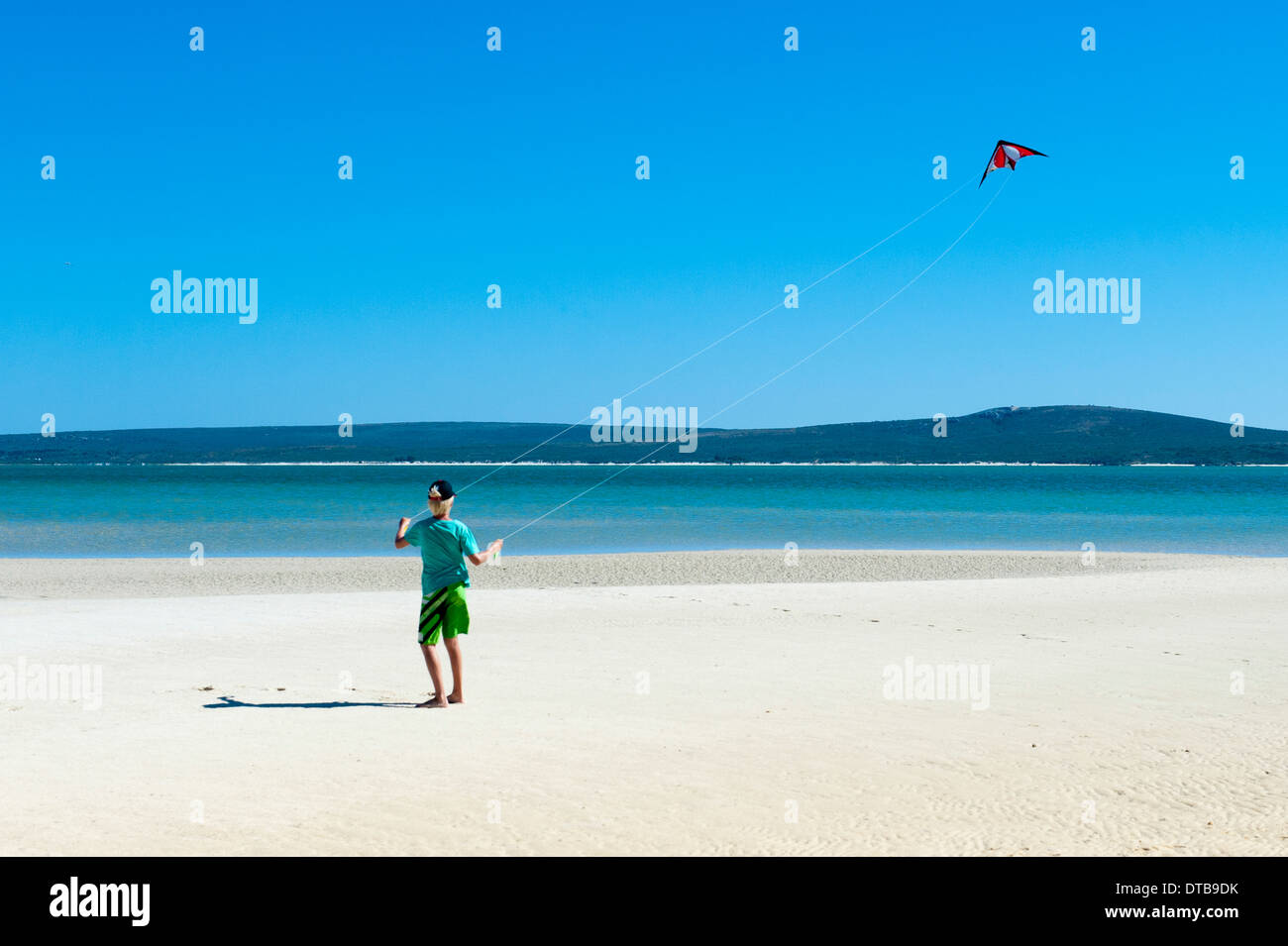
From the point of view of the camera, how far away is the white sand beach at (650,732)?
224 inches

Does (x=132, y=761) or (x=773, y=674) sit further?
(x=773, y=674)

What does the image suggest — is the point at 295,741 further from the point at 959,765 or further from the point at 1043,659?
the point at 1043,659

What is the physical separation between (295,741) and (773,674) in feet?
15.4

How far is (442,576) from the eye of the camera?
8.72 m

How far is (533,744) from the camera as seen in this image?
300 inches

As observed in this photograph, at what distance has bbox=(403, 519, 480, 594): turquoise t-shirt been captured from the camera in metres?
8.62

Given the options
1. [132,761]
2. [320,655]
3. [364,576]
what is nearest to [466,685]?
[320,655]

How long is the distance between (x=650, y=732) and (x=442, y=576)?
1971 mm

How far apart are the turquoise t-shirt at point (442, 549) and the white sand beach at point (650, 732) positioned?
103 cm
